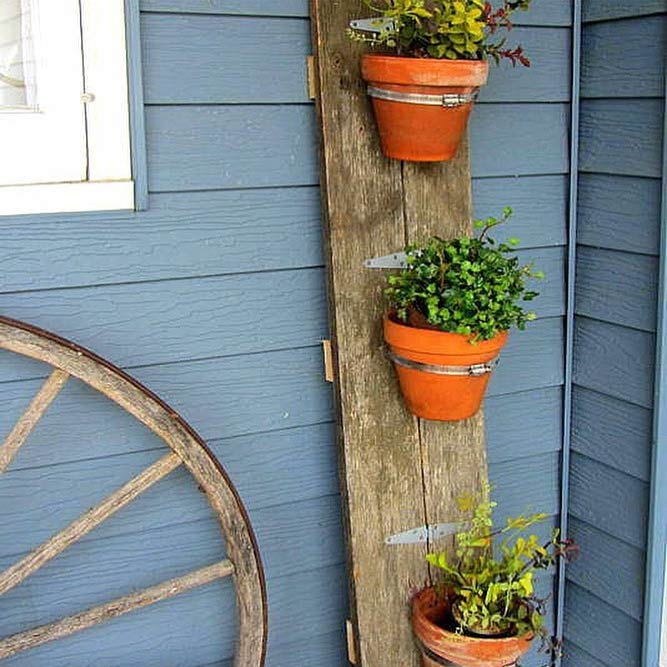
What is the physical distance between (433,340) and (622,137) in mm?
597

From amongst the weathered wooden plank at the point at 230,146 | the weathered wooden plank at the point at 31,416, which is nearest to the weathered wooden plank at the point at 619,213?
the weathered wooden plank at the point at 230,146

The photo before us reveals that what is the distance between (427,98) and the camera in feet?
5.48

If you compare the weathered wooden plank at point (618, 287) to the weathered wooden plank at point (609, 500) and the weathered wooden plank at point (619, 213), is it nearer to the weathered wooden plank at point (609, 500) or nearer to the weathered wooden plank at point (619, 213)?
the weathered wooden plank at point (619, 213)

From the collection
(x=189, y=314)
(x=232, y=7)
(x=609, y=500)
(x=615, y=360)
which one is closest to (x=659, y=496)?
(x=609, y=500)

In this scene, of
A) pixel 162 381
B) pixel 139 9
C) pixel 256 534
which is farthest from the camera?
pixel 256 534

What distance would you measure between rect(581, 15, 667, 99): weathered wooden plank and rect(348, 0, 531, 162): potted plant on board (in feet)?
0.92

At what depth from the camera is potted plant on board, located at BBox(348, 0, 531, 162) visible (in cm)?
166

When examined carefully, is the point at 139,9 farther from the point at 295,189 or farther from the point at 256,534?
the point at 256,534

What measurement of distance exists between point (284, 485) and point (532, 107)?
0.85 m

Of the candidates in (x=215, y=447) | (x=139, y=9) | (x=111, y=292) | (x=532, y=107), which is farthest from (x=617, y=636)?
(x=139, y=9)

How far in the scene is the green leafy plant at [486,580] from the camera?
1.81 meters

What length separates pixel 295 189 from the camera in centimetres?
182

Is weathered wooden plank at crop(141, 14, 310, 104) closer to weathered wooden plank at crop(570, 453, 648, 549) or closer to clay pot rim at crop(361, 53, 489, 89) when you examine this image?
clay pot rim at crop(361, 53, 489, 89)

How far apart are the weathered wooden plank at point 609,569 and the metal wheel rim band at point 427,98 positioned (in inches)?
37.1
